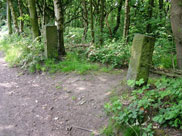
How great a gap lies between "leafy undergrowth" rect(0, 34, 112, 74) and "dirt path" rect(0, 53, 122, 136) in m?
0.40

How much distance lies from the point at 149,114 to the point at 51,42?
17.9ft

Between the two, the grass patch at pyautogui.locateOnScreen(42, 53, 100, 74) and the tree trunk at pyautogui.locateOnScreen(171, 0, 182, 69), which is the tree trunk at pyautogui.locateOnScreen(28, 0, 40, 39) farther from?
the tree trunk at pyautogui.locateOnScreen(171, 0, 182, 69)

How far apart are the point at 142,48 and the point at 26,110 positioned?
353 cm

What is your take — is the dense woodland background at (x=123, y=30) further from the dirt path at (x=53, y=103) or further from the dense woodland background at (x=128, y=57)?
the dirt path at (x=53, y=103)

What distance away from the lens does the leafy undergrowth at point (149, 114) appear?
2.89m

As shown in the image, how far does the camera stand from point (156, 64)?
5988mm

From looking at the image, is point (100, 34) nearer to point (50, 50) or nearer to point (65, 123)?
point (50, 50)

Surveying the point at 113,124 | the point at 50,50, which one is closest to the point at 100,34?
the point at 50,50

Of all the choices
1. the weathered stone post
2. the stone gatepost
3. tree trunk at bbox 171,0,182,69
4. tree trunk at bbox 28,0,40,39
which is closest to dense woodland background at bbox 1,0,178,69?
tree trunk at bbox 28,0,40,39

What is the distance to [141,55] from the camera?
4.14m

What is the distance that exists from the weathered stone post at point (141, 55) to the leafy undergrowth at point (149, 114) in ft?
2.21

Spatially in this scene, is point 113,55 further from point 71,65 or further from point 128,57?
point 71,65

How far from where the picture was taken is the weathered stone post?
4.11 m

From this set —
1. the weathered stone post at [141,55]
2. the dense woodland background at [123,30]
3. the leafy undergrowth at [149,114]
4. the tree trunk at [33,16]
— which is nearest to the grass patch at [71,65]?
the dense woodland background at [123,30]
